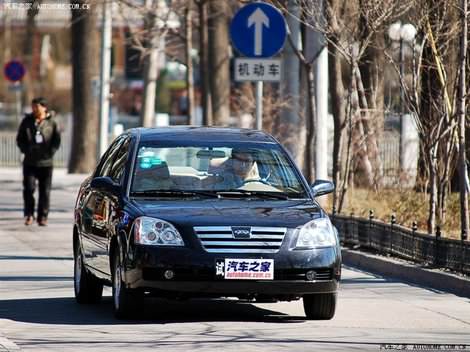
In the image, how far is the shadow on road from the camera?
1185 centimetres

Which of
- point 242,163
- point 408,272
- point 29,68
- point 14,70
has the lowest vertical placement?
point 408,272

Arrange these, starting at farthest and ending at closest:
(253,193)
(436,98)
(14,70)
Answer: (14,70)
(436,98)
(253,193)

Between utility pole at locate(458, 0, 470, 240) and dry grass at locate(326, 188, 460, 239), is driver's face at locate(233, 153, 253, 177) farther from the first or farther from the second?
dry grass at locate(326, 188, 460, 239)

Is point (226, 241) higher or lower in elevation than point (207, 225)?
lower

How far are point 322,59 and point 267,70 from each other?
2.79 m

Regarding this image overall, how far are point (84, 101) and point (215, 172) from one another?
2710 centimetres

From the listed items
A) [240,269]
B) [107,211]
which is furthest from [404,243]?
[240,269]

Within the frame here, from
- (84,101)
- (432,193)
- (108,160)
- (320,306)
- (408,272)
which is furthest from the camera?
(84,101)

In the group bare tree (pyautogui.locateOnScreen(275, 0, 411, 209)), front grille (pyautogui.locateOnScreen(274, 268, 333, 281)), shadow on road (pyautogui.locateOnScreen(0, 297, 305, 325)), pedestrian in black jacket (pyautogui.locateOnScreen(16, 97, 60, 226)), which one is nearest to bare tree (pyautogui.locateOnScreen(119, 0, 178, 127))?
pedestrian in black jacket (pyautogui.locateOnScreen(16, 97, 60, 226))

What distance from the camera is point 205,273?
1120 cm

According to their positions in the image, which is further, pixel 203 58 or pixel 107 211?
pixel 203 58

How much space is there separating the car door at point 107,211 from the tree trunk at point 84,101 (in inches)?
1012

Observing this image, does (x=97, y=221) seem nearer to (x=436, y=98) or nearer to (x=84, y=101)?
(x=436, y=98)

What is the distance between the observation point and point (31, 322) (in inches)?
461
